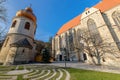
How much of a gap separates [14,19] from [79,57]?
70.2 ft

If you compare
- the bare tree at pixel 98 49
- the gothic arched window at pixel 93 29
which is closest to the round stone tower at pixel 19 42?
the bare tree at pixel 98 49

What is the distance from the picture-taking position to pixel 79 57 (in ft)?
75.7

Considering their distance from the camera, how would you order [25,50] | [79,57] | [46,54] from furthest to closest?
[79,57] → [46,54] → [25,50]

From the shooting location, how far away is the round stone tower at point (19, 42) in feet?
49.8

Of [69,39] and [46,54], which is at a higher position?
[69,39]

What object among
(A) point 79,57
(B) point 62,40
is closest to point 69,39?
(B) point 62,40

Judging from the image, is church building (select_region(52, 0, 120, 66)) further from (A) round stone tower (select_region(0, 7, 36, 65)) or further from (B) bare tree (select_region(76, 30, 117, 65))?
(A) round stone tower (select_region(0, 7, 36, 65))

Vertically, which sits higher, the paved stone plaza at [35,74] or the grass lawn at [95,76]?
the paved stone plaza at [35,74]

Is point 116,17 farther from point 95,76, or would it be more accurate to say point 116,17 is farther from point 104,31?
point 95,76

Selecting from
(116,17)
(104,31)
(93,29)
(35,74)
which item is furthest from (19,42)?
(116,17)

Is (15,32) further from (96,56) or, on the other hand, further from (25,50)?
(96,56)

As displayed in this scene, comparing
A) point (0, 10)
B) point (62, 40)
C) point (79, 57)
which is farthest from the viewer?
point (62, 40)

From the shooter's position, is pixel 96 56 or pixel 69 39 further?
pixel 69 39

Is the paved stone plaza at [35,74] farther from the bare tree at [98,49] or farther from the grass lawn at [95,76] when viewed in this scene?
the bare tree at [98,49]
